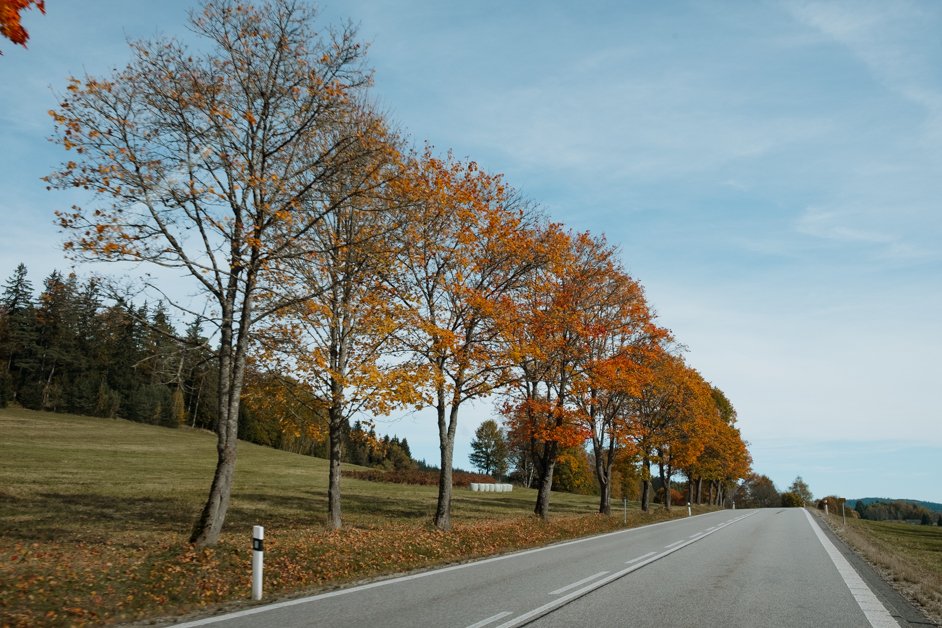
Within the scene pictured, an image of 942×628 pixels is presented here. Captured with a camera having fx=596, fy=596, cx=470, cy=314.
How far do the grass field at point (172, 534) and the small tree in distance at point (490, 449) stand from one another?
64942mm

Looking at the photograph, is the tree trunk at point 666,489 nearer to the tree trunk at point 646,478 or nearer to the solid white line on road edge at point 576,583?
the tree trunk at point 646,478

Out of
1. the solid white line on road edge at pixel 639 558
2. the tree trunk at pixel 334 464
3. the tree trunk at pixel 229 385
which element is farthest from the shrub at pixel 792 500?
the tree trunk at pixel 229 385

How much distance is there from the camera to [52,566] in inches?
352

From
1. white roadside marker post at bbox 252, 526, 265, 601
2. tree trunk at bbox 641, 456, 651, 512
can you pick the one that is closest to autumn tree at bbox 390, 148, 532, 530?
white roadside marker post at bbox 252, 526, 265, 601

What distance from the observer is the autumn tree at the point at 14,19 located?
4.95 meters

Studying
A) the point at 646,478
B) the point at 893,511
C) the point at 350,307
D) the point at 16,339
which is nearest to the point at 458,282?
the point at 350,307

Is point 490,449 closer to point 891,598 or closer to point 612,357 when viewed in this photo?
point 612,357

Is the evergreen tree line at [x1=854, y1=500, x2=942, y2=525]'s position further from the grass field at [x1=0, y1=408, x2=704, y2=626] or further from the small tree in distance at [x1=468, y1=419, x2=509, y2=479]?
the grass field at [x1=0, y1=408, x2=704, y2=626]

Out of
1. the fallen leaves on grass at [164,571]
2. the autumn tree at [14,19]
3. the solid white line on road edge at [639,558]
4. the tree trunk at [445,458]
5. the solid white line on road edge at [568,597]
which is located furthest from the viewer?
the tree trunk at [445,458]

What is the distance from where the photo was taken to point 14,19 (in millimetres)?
5000

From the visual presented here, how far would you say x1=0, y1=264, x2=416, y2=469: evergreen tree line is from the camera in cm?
1344

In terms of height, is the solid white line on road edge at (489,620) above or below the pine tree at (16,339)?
below

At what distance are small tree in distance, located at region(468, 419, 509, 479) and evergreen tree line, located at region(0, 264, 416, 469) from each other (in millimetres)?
17886

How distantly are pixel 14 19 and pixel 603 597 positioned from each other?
9.31 metres
